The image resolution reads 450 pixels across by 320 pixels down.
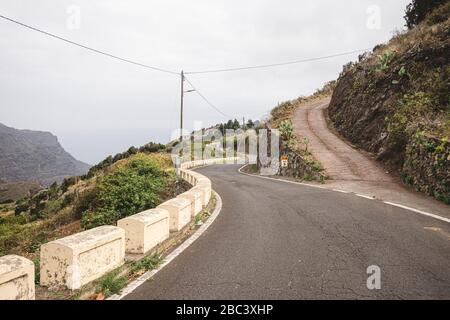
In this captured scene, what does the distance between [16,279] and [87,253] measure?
1.09 metres

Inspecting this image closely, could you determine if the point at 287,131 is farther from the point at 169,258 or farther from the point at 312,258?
the point at 169,258

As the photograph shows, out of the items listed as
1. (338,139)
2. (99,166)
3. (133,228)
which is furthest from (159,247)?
(99,166)

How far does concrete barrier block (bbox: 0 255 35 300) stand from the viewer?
3852 mm

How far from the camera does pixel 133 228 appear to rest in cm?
659

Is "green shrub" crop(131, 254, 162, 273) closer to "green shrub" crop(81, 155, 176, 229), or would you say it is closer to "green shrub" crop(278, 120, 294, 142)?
"green shrub" crop(81, 155, 176, 229)

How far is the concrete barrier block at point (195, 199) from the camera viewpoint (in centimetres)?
1032

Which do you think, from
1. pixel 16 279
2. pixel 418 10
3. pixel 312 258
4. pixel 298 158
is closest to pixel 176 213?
pixel 312 258

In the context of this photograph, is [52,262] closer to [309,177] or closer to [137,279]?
[137,279]

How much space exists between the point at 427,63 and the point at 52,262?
22.7 m

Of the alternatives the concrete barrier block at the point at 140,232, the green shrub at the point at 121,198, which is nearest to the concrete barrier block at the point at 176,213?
the concrete barrier block at the point at 140,232

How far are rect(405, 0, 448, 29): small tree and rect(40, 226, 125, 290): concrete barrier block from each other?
3119cm

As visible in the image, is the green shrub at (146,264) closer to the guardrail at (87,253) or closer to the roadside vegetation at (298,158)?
the guardrail at (87,253)

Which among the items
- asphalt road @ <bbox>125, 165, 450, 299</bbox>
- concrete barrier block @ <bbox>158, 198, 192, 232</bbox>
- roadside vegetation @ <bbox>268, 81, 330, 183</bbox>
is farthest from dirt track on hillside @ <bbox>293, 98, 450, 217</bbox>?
concrete barrier block @ <bbox>158, 198, 192, 232</bbox>
